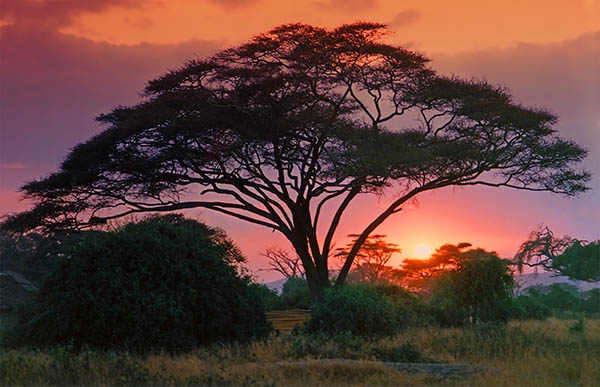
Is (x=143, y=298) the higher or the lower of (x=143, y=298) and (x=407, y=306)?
the higher

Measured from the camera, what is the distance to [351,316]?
755 inches

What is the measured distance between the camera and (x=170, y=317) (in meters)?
14.9

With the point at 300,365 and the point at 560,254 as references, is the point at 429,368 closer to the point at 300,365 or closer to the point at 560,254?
the point at 300,365

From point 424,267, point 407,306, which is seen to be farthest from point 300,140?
point 424,267

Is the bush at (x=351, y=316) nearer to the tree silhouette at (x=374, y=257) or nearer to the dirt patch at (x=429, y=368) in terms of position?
the dirt patch at (x=429, y=368)

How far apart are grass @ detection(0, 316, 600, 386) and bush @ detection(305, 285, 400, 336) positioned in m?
2.95

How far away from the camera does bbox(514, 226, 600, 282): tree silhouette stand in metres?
51.8

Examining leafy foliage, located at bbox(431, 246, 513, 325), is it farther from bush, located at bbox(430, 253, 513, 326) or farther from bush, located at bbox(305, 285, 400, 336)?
bush, located at bbox(305, 285, 400, 336)

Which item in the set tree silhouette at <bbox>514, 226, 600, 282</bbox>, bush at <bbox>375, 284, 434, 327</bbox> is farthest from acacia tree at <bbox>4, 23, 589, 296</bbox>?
tree silhouette at <bbox>514, 226, 600, 282</bbox>

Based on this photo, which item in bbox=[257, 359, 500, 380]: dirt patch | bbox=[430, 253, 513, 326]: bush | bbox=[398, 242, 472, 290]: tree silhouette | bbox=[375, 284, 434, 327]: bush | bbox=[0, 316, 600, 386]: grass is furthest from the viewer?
bbox=[398, 242, 472, 290]: tree silhouette

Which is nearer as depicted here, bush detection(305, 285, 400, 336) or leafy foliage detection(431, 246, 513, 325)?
bush detection(305, 285, 400, 336)

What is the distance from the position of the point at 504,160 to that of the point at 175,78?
14.6 m

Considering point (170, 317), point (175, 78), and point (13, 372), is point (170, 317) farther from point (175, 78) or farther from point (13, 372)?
point (175, 78)

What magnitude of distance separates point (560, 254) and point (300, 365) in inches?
1769
